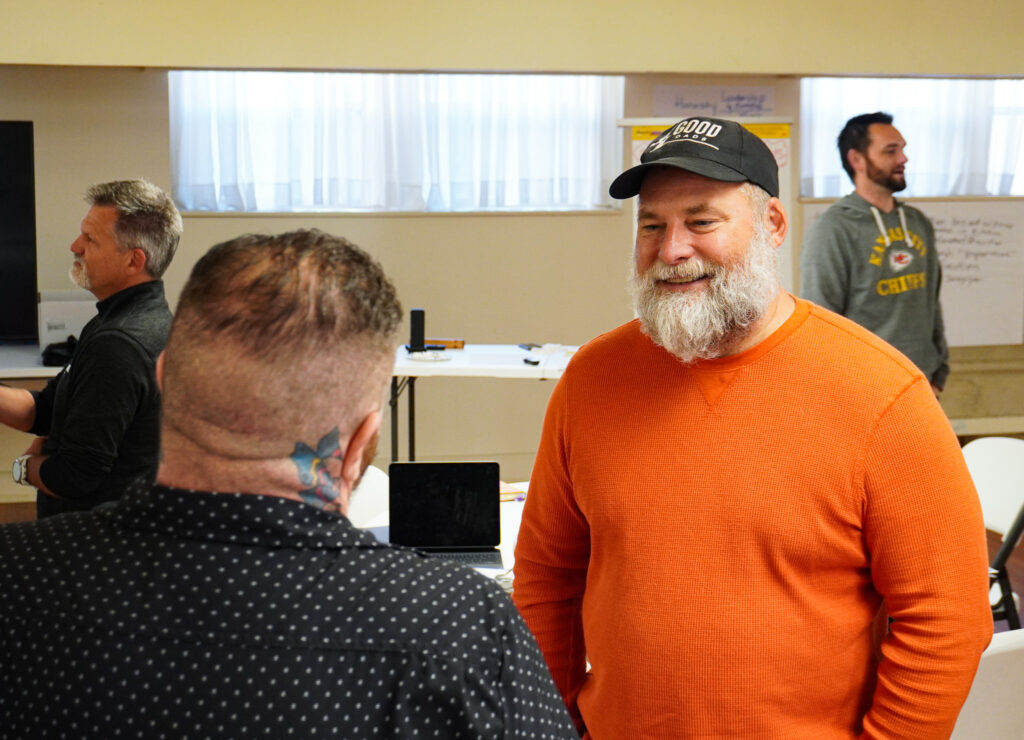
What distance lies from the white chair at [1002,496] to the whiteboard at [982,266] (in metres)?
3.17

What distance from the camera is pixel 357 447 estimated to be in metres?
0.83

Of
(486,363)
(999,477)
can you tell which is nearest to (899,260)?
(999,477)

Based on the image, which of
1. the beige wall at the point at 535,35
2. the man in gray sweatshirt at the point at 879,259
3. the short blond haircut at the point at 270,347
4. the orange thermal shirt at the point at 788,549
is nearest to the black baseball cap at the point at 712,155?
the orange thermal shirt at the point at 788,549

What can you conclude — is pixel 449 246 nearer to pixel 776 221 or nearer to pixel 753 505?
pixel 776 221

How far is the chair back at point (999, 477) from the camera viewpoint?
283cm

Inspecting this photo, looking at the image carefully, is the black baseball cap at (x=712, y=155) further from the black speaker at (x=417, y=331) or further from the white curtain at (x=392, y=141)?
the white curtain at (x=392, y=141)

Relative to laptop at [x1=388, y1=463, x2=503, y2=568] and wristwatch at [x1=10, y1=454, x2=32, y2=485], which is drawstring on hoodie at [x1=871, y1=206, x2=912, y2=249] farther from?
wristwatch at [x1=10, y1=454, x2=32, y2=485]

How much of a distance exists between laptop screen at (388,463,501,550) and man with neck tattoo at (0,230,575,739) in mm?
1335

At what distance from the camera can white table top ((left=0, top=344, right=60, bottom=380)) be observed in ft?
14.7

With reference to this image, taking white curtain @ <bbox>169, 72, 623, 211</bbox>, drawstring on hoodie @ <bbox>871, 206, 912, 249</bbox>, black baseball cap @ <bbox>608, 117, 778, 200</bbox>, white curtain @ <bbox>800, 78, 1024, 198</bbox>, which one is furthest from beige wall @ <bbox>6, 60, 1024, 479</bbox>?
black baseball cap @ <bbox>608, 117, 778, 200</bbox>

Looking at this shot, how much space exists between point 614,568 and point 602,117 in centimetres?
458

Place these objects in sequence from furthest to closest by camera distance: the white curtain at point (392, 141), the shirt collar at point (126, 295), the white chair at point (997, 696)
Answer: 1. the white curtain at point (392, 141)
2. the shirt collar at point (126, 295)
3. the white chair at point (997, 696)

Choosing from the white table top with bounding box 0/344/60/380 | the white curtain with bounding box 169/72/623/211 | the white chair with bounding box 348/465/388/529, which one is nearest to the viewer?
the white chair with bounding box 348/465/388/529

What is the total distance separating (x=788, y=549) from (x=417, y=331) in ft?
11.3
